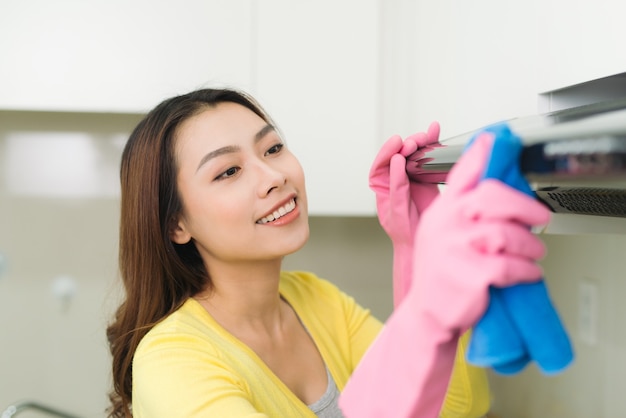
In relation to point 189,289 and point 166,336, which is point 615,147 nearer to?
point 166,336

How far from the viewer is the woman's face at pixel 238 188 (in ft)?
3.48

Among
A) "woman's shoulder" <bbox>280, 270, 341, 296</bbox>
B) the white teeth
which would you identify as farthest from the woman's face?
"woman's shoulder" <bbox>280, 270, 341, 296</bbox>

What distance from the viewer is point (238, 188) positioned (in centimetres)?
106

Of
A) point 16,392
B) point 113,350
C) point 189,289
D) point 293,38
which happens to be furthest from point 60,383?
point 293,38

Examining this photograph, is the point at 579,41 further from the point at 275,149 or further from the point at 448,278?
the point at 275,149

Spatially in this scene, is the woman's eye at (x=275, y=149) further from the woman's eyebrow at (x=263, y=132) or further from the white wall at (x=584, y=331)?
the white wall at (x=584, y=331)

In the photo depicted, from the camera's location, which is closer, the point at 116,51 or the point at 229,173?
the point at 229,173

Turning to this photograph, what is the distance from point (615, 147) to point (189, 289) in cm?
90

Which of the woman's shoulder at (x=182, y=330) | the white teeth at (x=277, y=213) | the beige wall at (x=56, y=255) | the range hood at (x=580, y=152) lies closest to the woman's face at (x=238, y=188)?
the white teeth at (x=277, y=213)

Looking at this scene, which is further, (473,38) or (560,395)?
(560,395)

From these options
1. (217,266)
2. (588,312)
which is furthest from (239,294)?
(588,312)

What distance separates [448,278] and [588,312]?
0.86m

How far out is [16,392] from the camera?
5.78ft

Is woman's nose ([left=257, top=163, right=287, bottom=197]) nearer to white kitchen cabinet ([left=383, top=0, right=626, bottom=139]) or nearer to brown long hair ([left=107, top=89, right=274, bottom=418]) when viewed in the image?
brown long hair ([left=107, top=89, right=274, bottom=418])
